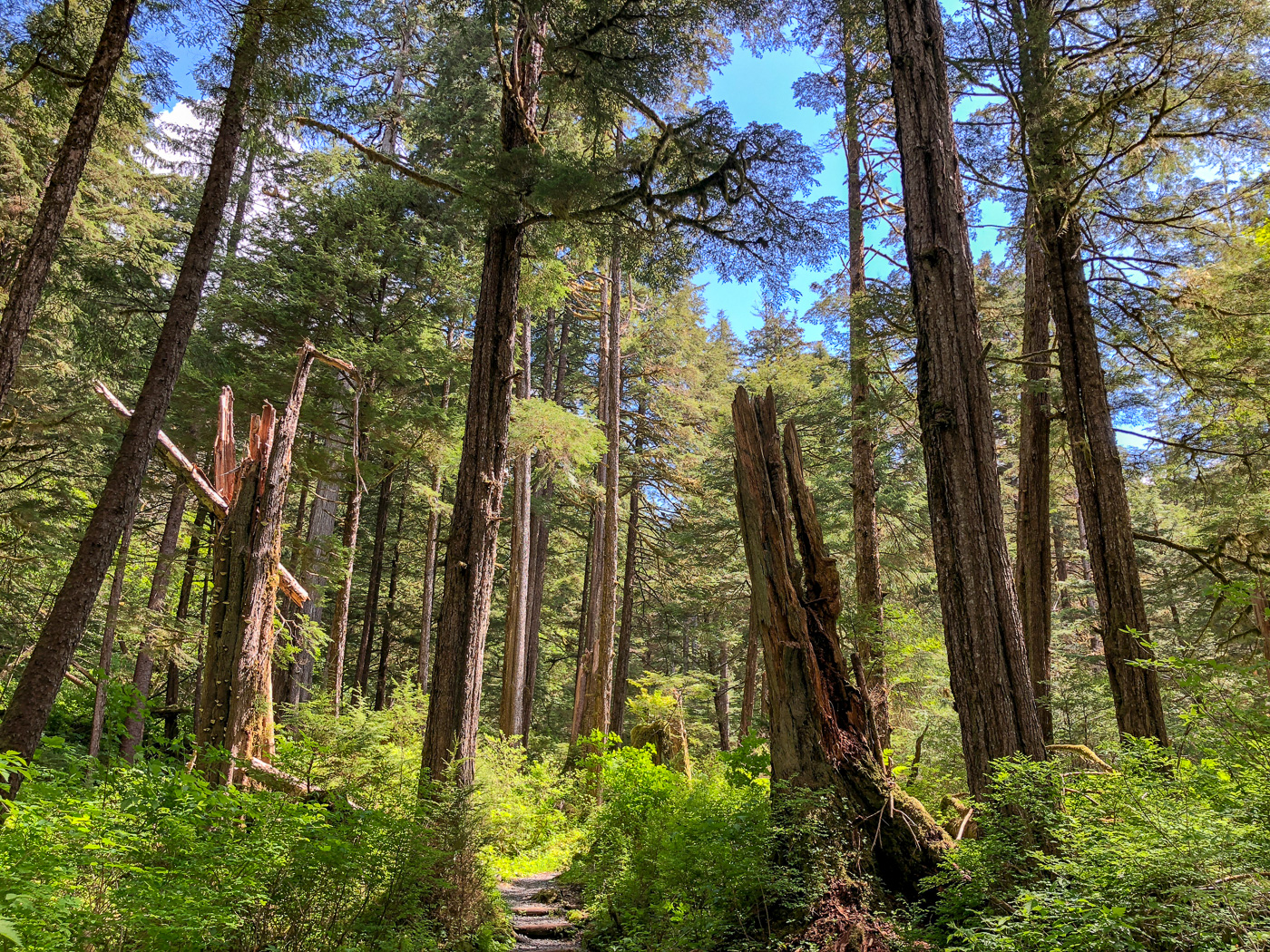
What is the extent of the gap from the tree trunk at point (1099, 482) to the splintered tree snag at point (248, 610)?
8626mm

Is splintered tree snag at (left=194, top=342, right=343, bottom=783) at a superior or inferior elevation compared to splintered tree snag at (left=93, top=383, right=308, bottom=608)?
inferior

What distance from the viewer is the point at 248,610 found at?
277 inches

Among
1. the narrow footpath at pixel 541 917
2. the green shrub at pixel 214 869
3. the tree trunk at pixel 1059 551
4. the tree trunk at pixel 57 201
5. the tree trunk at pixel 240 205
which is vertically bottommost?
the narrow footpath at pixel 541 917

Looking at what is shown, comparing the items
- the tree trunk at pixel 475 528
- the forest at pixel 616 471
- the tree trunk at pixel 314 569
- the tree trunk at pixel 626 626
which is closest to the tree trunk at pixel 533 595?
the tree trunk at pixel 626 626

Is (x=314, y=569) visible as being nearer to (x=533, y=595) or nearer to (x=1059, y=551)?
(x=533, y=595)

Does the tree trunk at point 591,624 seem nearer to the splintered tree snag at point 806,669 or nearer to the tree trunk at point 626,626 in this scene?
the tree trunk at point 626,626

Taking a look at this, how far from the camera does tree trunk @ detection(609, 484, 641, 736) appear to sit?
1616cm

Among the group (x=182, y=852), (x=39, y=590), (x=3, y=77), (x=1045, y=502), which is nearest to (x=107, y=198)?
(x=3, y=77)

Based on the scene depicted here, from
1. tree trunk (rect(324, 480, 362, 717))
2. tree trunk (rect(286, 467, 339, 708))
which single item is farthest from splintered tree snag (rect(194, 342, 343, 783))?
tree trunk (rect(324, 480, 362, 717))

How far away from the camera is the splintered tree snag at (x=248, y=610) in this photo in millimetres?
6836

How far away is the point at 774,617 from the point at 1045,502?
4.82 m

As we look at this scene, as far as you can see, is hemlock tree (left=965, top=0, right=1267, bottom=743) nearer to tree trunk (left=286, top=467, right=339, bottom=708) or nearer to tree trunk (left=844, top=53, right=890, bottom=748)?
tree trunk (left=844, top=53, right=890, bottom=748)

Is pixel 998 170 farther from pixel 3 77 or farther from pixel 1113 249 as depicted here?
pixel 3 77

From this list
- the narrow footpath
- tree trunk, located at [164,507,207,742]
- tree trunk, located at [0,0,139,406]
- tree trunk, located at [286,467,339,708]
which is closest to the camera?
tree trunk, located at [0,0,139,406]
